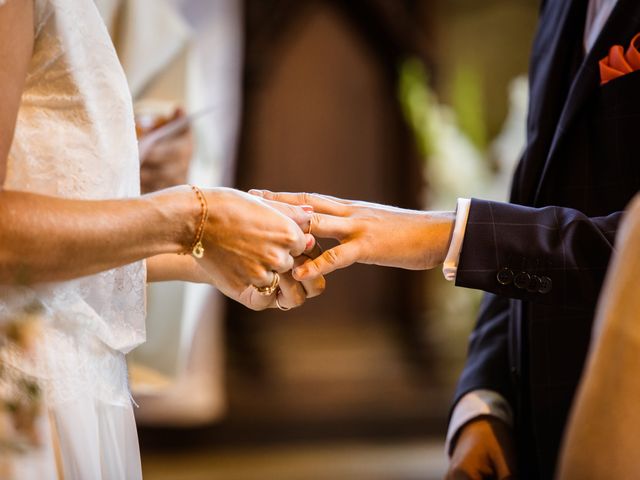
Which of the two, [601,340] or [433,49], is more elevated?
[433,49]

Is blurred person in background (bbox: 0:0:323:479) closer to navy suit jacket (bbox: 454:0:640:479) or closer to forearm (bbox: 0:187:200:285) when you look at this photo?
forearm (bbox: 0:187:200:285)

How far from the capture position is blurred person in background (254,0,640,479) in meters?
1.53

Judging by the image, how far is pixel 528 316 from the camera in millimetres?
1724

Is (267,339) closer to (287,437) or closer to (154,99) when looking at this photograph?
(287,437)

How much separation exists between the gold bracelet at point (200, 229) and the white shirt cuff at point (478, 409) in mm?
728

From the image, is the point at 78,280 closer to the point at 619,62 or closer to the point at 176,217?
the point at 176,217

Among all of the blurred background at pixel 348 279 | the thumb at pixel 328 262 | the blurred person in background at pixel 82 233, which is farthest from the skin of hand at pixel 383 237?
the blurred background at pixel 348 279

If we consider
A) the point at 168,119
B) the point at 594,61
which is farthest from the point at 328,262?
the point at 168,119

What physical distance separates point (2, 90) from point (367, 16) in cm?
438

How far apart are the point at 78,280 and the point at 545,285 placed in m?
0.81

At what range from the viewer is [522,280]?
1527 millimetres

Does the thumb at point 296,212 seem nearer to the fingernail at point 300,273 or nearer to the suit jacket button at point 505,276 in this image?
the fingernail at point 300,273

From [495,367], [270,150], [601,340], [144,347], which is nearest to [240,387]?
[270,150]

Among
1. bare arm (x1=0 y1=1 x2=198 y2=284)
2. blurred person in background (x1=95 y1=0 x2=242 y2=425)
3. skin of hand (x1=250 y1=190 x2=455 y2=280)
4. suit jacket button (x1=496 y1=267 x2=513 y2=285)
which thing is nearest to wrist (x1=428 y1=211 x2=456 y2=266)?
skin of hand (x1=250 y1=190 x2=455 y2=280)
